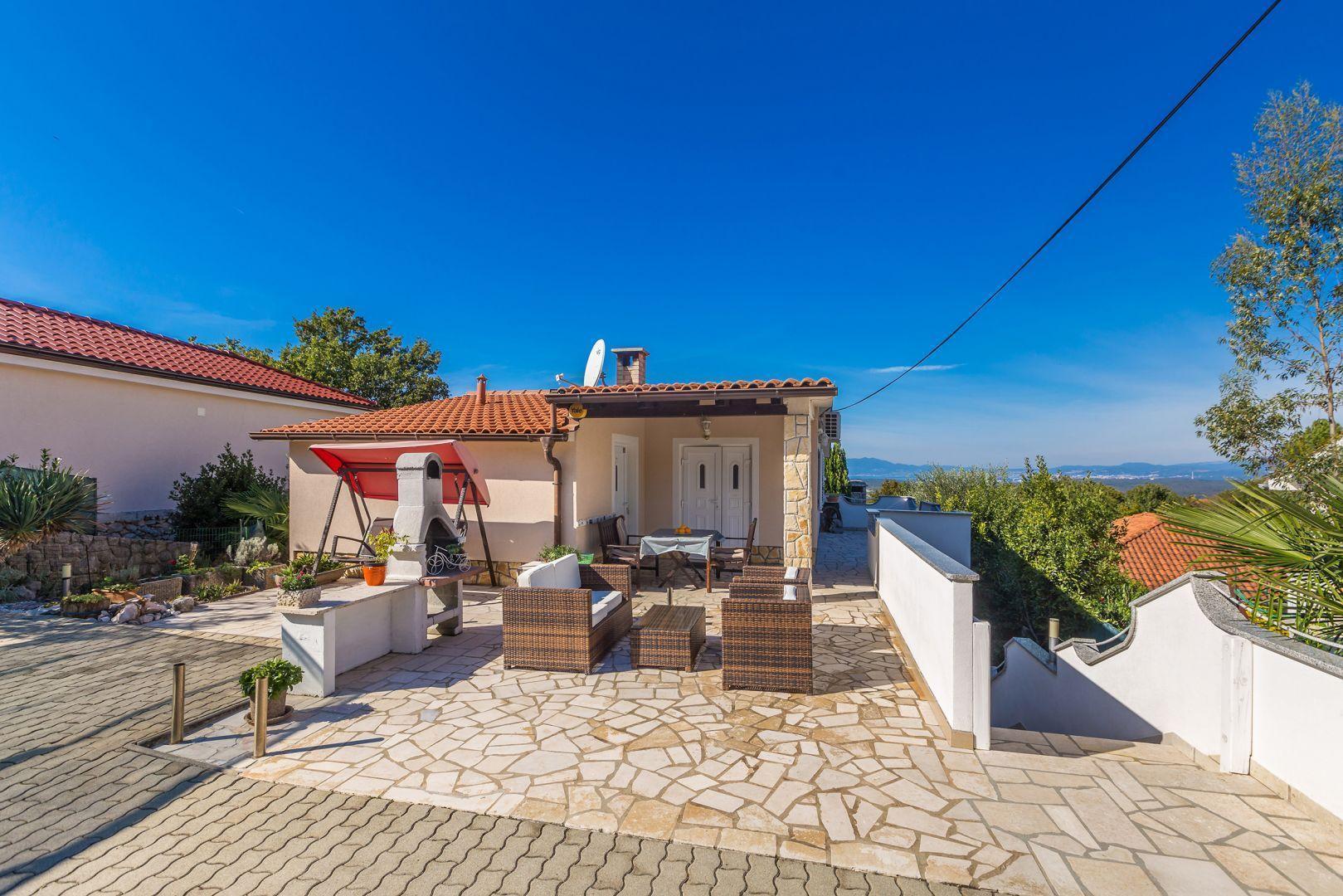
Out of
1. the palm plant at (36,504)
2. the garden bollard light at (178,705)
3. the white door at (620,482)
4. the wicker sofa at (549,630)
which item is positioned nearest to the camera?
the garden bollard light at (178,705)

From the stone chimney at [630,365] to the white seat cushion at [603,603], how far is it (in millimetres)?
5682

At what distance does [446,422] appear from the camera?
1118 cm

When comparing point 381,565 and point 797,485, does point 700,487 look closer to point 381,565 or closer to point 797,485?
point 797,485

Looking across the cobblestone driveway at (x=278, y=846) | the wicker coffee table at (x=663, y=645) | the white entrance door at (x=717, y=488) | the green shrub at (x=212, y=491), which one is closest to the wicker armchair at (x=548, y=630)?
the wicker coffee table at (x=663, y=645)

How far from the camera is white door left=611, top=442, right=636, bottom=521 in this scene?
11836 mm

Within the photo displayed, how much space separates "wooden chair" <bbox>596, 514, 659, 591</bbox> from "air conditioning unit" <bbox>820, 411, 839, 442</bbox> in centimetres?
821

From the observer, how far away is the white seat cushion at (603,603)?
6496mm

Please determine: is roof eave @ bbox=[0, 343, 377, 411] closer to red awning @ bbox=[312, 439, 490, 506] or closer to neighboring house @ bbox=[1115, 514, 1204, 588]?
red awning @ bbox=[312, 439, 490, 506]

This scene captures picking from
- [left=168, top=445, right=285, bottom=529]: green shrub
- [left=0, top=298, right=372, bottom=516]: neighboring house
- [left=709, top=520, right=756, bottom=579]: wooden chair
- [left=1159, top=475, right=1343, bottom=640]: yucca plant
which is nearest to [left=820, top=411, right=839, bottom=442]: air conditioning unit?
[left=709, top=520, right=756, bottom=579]: wooden chair

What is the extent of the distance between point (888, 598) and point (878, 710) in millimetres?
3373

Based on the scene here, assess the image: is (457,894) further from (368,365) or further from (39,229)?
(368,365)

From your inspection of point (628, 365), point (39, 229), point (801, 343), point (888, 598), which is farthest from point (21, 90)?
point (801, 343)

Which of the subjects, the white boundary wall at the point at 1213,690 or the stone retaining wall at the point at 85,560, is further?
the stone retaining wall at the point at 85,560

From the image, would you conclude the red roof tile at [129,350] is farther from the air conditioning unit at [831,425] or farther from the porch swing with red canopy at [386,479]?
the air conditioning unit at [831,425]
